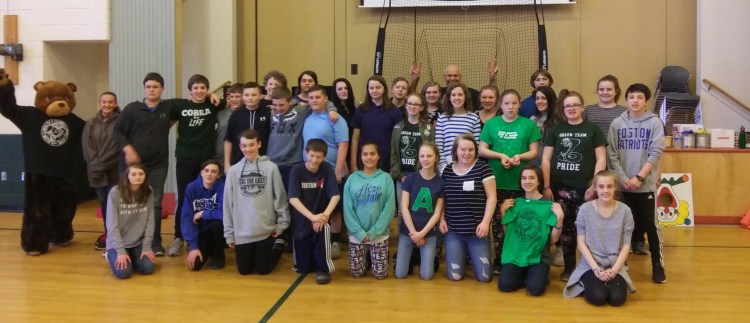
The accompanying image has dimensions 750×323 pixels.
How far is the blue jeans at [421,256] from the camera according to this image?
4.22 m

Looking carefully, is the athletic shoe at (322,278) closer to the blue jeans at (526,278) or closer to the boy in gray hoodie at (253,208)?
the boy in gray hoodie at (253,208)

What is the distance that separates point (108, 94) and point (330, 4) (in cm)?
381

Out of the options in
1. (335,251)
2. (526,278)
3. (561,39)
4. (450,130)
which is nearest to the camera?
(526,278)

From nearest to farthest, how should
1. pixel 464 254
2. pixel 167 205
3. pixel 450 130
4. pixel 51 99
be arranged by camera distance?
pixel 464 254
pixel 450 130
pixel 51 99
pixel 167 205

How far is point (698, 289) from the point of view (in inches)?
157

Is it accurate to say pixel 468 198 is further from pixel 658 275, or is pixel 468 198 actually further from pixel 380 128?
pixel 658 275

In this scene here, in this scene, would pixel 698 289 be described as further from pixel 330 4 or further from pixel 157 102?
pixel 330 4

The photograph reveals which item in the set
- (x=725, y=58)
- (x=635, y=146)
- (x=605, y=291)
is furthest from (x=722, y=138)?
(x=605, y=291)

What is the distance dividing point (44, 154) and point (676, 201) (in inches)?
234

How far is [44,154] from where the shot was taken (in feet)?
16.7

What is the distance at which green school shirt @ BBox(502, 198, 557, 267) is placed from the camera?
3971 mm

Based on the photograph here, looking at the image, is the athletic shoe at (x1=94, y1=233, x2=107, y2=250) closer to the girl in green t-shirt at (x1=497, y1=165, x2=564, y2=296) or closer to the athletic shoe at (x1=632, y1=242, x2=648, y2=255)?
the girl in green t-shirt at (x1=497, y1=165, x2=564, y2=296)

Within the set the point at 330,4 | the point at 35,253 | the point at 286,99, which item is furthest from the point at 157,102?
the point at 330,4

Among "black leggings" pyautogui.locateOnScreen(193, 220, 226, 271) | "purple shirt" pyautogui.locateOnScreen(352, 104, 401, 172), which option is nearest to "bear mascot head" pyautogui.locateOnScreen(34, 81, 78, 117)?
"black leggings" pyautogui.locateOnScreen(193, 220, 226, 271)
